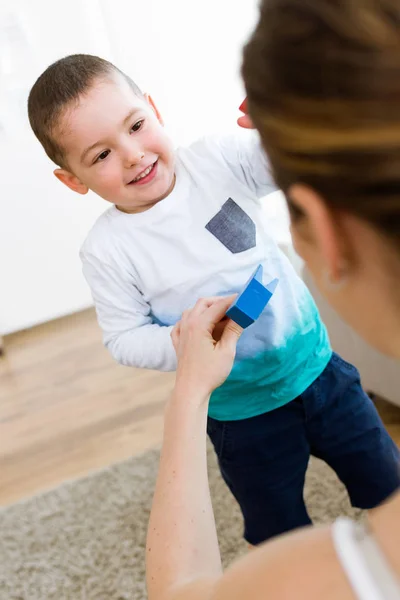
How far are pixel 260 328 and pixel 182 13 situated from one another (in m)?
2.17

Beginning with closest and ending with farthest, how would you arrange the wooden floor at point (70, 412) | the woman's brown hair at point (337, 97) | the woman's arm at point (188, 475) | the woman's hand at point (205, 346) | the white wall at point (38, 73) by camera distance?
the woman's brown hair at point (337, 97)
the woman's arm at point (188, 475)
the woman's hand at point (205, 346)
the wooden floor at point (70, 412)
the white wall at point (38, 73)

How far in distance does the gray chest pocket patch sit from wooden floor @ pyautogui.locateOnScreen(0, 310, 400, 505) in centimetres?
85

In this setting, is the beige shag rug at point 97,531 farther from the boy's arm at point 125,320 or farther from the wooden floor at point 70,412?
the boy's arm at point 125,320

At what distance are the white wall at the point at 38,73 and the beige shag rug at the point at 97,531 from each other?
143 cm

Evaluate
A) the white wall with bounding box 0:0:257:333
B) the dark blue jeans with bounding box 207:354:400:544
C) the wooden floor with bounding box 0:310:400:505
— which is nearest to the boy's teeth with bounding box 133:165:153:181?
the dark blue jeans with bounding box 207:354:400:544

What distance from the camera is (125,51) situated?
2918mm

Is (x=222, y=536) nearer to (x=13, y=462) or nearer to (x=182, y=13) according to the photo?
(x=13, y=462)

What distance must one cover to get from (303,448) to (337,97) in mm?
759

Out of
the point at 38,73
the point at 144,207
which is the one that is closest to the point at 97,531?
the point at 144,207

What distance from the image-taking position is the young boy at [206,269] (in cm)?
96

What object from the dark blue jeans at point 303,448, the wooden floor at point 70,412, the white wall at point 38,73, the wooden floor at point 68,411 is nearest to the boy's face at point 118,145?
the dark blue jeans at point 303,448

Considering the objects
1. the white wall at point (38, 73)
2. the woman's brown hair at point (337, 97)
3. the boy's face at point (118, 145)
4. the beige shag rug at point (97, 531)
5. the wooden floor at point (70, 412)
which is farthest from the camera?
the white wall at point (38, 73)

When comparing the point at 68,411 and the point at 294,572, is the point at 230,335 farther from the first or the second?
the point at 68,411

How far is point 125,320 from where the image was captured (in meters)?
0.99
